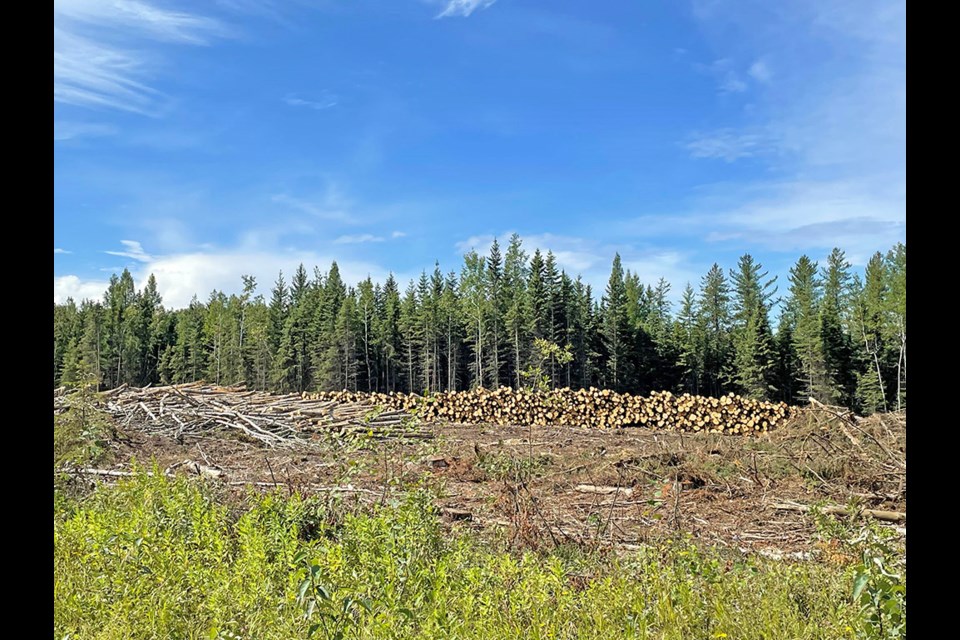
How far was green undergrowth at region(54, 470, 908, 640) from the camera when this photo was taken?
3070 mm

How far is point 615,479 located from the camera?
8.24 meters

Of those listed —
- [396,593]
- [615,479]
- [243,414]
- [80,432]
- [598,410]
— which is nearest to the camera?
[396,593]

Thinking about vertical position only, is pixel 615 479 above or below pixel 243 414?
below

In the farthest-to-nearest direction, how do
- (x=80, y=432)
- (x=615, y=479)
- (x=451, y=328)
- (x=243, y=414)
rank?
1. (x=451, y=328)
2. (x=243, y=414)
3. (x=80, y=432)
4. (x=615, y=479)

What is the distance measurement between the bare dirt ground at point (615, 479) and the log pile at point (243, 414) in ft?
3.24

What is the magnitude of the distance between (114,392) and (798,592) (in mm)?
16840

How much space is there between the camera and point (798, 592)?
3.82 m

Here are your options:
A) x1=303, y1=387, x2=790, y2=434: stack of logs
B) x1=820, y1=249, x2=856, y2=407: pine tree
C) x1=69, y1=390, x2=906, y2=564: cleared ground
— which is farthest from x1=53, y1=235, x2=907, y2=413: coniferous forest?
x1=69, y1=390, x2=906, y2=564: cleared ground

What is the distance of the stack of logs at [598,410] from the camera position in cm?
1644

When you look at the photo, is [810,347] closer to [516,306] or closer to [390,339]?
[516,306]

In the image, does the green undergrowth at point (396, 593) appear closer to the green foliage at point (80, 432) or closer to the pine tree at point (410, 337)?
the green foliage at point (80, 432)

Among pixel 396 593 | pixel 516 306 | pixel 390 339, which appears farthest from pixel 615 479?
pixel 390 339

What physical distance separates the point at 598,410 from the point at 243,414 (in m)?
8.80
